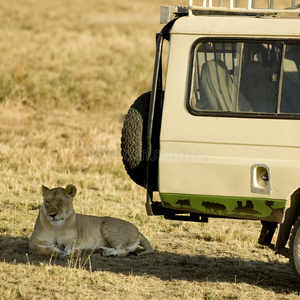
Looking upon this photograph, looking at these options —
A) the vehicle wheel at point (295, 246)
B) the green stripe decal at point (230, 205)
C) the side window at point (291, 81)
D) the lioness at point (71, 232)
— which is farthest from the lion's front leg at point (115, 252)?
the side window at point (291, 81)

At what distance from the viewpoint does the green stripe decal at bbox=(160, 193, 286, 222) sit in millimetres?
5715

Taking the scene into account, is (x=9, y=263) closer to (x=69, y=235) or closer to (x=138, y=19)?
(x=69, y=235)

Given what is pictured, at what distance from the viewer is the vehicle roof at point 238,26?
5.67 metres

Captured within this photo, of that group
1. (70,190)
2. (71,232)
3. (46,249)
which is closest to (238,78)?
(70,190)

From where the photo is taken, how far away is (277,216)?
5.73 meters

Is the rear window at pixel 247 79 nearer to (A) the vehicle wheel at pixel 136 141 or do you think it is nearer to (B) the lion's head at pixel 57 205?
(A) the vehicle wheel at pixel 136 141

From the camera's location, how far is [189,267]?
7027 millimetres

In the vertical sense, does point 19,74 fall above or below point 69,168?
above

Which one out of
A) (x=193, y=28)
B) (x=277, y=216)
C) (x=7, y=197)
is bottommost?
(x=7, y=197)

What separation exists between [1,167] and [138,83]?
9.32m

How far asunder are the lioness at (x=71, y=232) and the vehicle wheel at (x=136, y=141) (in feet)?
4.60

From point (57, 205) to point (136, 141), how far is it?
1666mm

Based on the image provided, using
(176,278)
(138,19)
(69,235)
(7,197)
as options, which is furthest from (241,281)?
(138,19)

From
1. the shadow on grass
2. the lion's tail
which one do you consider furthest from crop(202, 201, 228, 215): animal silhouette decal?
the lion's tail
